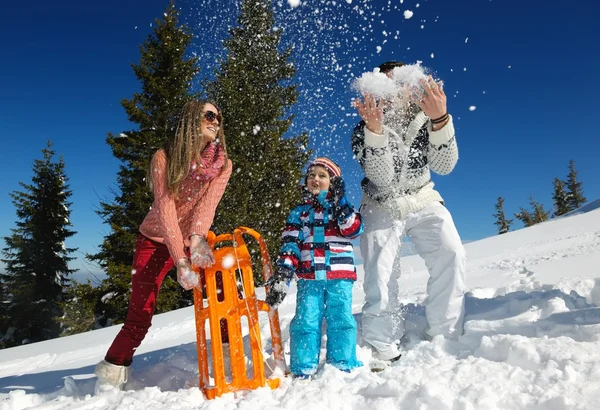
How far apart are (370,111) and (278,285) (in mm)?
1504

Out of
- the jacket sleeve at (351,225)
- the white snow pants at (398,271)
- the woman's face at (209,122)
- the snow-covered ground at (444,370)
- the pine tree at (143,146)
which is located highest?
the pine tree at (143,146)

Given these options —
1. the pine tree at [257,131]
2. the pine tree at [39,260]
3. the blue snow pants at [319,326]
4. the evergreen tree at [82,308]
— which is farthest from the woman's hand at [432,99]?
the pine tree at [39,260]

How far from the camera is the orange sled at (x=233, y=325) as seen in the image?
2754 millimetres

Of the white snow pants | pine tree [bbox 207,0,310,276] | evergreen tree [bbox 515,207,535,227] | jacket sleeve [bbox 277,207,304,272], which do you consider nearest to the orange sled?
jacket sleeve [bbox 277,207,304,272]

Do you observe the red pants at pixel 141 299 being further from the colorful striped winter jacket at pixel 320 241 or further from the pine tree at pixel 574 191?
the pine tree at pixel 574 191

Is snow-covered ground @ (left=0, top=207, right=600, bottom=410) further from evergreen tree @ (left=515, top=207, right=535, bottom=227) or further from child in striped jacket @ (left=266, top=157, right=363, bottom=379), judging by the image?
evergreen tree @ (left=515, top=207, right=535, bottom=227)

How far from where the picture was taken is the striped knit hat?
11.3ft

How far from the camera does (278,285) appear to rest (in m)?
3.04

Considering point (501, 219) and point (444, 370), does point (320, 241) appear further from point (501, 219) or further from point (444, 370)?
point (501, 219)

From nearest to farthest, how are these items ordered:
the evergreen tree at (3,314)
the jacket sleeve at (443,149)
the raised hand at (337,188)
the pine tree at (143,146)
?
the jacket sleeve at (443,149), the raised hand at (337,188), the pine tree at (143,146), the evergreen tree at (3,314)

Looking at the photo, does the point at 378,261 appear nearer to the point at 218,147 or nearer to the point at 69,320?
the point at 218,147

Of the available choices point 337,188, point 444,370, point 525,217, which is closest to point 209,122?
point 337,188

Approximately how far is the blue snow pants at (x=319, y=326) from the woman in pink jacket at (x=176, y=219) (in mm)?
805

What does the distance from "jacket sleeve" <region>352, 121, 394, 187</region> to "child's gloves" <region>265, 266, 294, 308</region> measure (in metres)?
1.05
